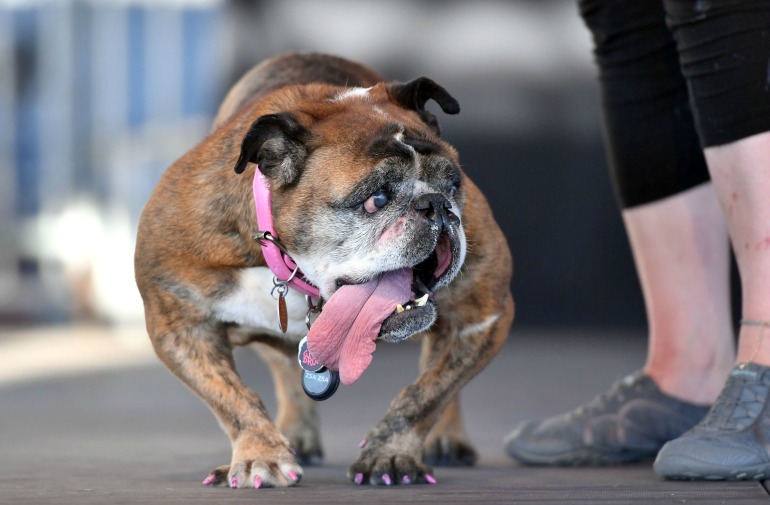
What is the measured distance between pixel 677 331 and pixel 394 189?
0.93m

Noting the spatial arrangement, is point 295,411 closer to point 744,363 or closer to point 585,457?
point 585,457

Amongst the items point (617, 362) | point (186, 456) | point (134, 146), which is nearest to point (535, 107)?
point (617, 362)

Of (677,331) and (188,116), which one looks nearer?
(677,331)

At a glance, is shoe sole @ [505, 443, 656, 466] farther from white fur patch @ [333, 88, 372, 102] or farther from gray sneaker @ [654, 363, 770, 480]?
white fur patch @ [333, 88, 372, 102]

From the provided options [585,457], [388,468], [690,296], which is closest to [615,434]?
[585,457]

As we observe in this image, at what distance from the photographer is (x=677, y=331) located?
2.89 m

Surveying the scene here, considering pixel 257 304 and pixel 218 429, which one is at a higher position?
pixel 257 304

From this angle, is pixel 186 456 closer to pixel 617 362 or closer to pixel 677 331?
pixel 677 331

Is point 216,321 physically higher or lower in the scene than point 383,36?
lower

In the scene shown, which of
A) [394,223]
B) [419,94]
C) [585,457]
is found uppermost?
[419,94]

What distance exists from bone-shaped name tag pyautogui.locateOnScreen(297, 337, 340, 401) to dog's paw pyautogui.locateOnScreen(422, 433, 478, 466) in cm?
62

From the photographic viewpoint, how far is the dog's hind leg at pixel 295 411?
3.14 meters

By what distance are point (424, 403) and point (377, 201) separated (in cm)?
50

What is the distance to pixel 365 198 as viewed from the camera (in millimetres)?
2373
